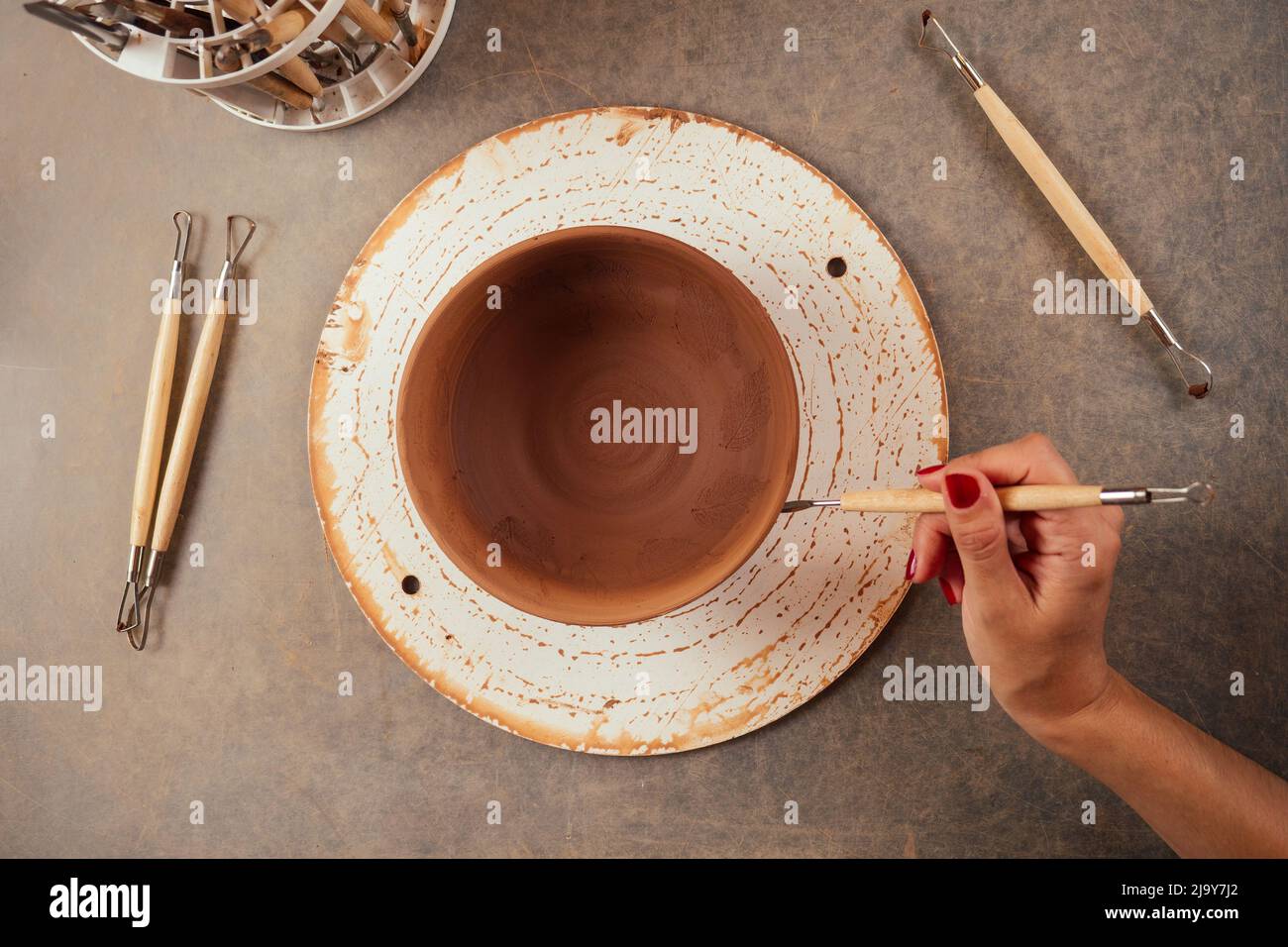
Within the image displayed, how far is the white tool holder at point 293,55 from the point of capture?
601mm

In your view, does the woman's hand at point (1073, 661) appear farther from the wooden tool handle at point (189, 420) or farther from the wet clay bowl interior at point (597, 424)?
the wooden tool handle at point (189, 420)

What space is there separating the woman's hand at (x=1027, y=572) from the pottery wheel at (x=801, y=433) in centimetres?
10

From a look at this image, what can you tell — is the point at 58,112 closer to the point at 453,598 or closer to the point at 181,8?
the point at 181,8

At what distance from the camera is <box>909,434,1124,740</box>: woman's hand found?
0.55 metres

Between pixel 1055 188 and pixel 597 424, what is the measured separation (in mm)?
473

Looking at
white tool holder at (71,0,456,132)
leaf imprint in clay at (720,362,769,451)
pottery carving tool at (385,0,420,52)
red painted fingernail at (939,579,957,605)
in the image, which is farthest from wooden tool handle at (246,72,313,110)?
red painted fingernail at (939,579,957,605)

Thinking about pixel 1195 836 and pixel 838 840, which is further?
pixel 838 840

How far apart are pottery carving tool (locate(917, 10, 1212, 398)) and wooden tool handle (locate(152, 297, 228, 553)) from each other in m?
0.74

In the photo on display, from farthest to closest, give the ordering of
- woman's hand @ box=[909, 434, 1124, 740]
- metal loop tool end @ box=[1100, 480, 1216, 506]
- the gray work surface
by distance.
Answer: the gray work surface, woman's hand @ box=[909, 434, 1124, 740], metal loop tool end @ box=[1100, 480, 1216, 506]

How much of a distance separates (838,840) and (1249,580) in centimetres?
47

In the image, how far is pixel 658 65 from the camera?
77cm

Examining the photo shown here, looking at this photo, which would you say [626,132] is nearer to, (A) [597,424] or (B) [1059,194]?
(A) [597,424]

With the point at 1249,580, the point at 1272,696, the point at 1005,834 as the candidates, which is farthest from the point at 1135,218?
the point at 1005,834

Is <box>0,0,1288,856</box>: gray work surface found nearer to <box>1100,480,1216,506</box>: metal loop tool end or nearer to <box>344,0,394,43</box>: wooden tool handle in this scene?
<box>344,0,394,43</box>: wooden tool handle
